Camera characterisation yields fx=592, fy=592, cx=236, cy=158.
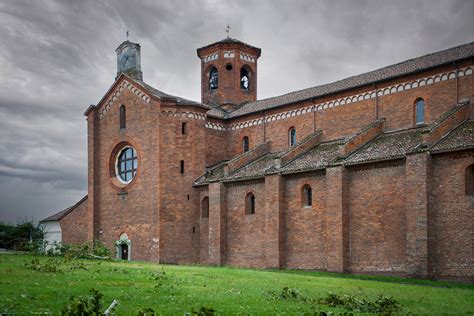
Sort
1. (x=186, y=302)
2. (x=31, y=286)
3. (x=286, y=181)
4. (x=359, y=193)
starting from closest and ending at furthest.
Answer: (x=186, y=302) → (x=31, y=286) → (x=359, y=193) → (x=286, y=181)

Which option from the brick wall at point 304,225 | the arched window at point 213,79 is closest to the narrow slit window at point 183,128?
the brick wall at point 304,225

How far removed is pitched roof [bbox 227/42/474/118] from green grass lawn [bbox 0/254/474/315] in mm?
12840

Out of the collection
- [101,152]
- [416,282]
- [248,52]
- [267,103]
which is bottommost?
[416,282]

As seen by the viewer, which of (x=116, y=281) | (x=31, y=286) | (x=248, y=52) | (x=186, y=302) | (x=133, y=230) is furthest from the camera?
(x=248, y=52)

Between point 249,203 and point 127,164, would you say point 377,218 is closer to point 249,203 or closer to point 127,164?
point 249,203

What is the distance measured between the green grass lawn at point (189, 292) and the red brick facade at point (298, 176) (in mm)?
5014

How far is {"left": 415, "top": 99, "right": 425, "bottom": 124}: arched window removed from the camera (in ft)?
103

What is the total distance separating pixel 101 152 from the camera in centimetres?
4256

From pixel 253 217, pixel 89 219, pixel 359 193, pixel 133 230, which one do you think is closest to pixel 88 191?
pixel 89 219

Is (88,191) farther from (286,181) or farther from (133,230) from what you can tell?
(286,181)

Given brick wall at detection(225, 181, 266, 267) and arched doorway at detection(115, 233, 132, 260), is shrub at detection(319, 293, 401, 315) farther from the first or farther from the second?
arched doorway at detection(115, 233, 132, 260)

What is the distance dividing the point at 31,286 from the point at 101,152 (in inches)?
1075

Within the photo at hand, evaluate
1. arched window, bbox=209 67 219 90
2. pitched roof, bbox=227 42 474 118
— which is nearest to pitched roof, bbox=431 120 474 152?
pitched roof, bbox=227 42 474 118

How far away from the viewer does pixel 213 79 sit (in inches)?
1897
